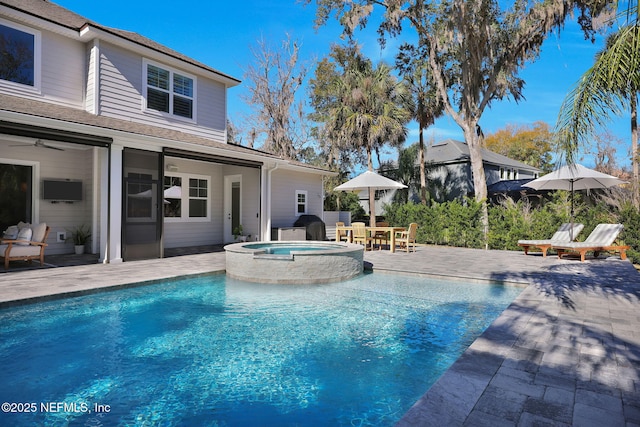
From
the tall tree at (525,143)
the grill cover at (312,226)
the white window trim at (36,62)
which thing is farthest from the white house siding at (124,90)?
the tall tree at (525,143)

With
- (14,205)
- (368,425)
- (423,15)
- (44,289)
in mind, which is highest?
(423,15)

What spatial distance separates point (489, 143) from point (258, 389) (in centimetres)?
4346

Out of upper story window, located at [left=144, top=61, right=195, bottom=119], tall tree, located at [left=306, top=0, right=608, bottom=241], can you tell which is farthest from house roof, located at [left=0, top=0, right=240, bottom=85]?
tall tree, located at [left=306, top=0, right=608, bottom=241]

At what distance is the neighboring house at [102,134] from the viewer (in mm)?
8281

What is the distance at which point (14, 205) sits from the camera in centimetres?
926

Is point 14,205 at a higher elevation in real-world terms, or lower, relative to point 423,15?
lower

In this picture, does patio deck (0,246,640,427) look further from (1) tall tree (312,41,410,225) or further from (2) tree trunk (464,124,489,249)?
(1) tall tree (312,41,410,225)

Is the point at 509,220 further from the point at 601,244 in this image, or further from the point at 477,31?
the point at 477,31

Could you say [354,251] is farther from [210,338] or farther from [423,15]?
[423,15]

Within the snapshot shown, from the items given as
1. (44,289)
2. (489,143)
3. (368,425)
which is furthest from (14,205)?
(489,143)

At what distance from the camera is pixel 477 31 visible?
13594 millimetres

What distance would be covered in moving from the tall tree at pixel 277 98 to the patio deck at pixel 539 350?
19.0m

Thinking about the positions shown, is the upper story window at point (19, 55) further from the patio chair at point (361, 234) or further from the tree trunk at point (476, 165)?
the tree trunk at point (476, 165)

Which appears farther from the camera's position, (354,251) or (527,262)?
(527,262)
